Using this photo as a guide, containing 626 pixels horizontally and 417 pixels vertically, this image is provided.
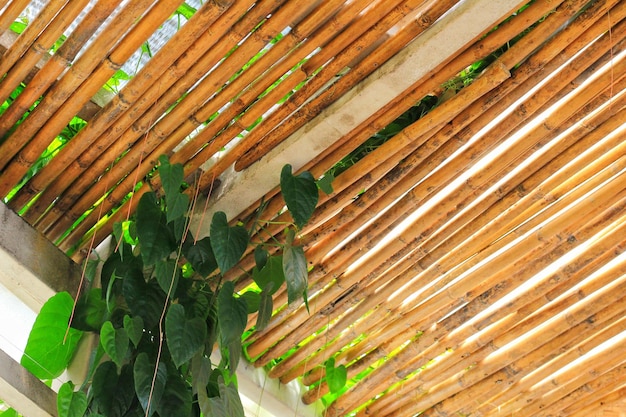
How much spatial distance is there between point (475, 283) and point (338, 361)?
49 cm

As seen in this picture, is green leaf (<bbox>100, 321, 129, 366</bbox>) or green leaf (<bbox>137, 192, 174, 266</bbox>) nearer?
green leaf (<bbox>100, 321, 129, 366</bbox>)

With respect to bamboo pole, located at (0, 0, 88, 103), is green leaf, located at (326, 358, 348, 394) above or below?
below

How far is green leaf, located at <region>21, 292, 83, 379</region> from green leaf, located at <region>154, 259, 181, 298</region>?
202 millimetres

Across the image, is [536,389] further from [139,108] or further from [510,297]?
[139,108]

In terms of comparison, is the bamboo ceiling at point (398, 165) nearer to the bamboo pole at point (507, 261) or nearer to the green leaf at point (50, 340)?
the bamboo pole at point (507, 261)

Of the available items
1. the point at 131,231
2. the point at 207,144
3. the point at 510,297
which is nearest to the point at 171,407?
the point at 131,231

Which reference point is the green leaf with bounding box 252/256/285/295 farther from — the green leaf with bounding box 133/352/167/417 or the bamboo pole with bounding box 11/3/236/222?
the bamboo pole with bounding box 11/3/236/222

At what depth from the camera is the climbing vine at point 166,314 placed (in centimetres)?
182

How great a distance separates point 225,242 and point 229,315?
0.48ft

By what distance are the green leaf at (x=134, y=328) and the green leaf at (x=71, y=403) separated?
15cm

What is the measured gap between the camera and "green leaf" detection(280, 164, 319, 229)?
1.83 m

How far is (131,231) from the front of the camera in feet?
6.39

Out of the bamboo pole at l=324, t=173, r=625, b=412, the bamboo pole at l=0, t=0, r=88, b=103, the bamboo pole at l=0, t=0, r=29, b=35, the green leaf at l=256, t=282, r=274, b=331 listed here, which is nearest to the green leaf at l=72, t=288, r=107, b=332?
the green leaf at l=256, t=282, r=274, b=331

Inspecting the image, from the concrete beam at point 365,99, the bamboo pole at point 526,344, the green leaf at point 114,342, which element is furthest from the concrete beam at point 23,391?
the bamboo pole at point 526,344
